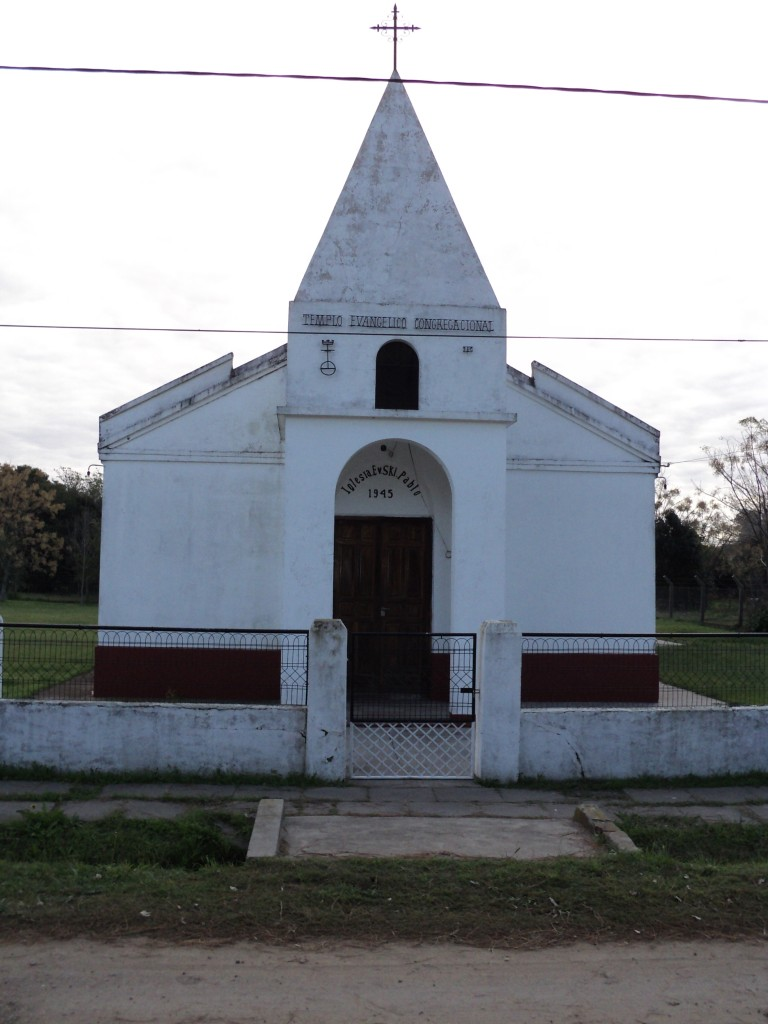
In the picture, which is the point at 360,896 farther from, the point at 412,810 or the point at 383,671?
the point at 383,671

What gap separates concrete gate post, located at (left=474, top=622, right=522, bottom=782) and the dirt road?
437cm

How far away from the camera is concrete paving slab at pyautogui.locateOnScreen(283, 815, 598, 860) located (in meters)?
8.22

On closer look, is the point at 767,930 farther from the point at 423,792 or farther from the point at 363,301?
the point at 363,301

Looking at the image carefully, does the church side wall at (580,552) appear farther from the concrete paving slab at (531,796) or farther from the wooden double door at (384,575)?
the concrete paving slab at (531,796)

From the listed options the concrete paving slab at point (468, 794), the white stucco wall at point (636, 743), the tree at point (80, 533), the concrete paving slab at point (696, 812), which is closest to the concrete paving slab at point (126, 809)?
the concrete paving slab at point (468, 794)

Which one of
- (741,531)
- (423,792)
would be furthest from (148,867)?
(741,531)

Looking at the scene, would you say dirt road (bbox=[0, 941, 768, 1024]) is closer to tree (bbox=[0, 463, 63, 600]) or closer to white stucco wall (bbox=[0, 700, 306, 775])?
white stucco wall (bbox=[0, 700, 306, 775])

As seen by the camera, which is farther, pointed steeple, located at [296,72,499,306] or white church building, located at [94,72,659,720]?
pointed steeple, located at [296,72,499,306]

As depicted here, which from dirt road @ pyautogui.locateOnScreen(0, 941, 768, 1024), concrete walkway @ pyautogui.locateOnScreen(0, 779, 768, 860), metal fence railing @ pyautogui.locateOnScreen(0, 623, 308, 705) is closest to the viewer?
dirt road @ pyautogui.locateOnScreen(0, 941, 768, 1024)

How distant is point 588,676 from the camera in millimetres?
15484

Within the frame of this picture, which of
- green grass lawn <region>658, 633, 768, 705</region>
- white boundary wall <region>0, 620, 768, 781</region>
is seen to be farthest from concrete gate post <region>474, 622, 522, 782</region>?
green grass lawn <region>658, 633, 768, 705</region>

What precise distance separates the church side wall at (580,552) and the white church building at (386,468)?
0.03 meters

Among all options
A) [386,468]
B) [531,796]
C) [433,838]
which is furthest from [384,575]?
[433,838]

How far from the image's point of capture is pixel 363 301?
14695mm
